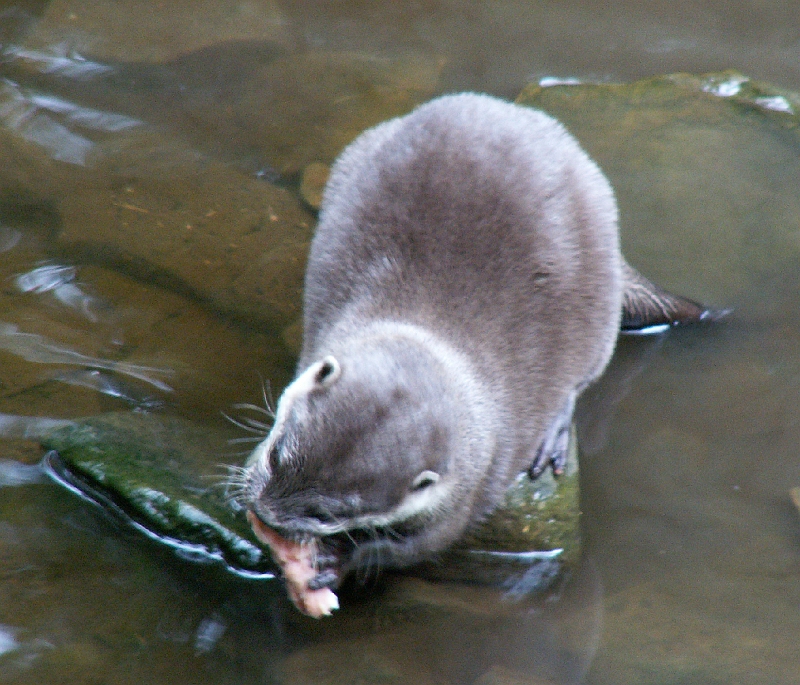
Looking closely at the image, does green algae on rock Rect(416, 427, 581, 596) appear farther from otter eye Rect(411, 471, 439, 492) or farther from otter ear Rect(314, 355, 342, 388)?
otter ear Rect(314, 355, 342, 388)

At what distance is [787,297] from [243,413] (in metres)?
2.46

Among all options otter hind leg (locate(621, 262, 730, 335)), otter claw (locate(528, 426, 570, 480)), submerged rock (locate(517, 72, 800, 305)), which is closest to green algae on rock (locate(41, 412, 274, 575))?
otter claw (locate(528, 426, 570, 480))

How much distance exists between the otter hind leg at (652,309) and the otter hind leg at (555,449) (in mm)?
744

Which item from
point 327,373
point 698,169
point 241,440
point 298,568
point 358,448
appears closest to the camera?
point 358,448

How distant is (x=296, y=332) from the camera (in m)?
4.18

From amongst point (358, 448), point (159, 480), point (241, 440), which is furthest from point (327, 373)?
point (159, 480)

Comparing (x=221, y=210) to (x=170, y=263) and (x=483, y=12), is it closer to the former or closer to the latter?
(x=170, y=263)

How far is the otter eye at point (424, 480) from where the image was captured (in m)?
2.76

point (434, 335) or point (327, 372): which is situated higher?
point (327, 372)

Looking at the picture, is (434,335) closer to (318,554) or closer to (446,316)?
(446,316)

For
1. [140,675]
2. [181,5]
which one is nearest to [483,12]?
[181,5]

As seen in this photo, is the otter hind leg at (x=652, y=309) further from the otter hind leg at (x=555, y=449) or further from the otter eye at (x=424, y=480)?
the otter eye at (x=424, y=480)

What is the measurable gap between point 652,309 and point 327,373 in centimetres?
198

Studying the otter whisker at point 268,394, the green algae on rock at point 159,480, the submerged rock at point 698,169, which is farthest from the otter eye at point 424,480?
the submerged rock at point 698,169
